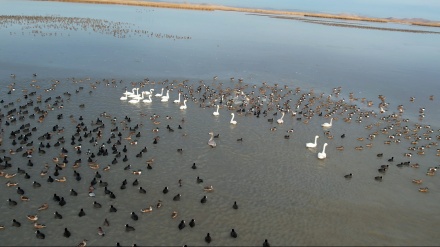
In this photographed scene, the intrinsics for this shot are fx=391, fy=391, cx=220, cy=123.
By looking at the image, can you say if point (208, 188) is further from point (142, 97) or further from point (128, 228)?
point (142, 97)

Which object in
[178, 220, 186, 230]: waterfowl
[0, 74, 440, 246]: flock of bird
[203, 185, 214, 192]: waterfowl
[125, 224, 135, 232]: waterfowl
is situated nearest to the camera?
[125, 224, 135, 232]: waterfowl

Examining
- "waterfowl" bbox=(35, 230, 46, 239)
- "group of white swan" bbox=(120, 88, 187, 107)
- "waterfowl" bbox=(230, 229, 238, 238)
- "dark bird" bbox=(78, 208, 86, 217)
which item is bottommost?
"waterfowl" bbox=(35, 230, 46, 239)

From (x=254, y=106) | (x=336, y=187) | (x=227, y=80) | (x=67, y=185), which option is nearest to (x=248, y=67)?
(x=227, y=80)

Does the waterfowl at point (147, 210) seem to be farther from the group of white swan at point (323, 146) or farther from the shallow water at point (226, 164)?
the group of white swan at point (323, 146)

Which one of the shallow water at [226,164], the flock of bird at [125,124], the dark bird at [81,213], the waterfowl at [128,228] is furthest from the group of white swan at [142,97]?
the waterfowl at [128,228]

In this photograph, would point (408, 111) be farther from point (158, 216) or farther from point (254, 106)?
point (158, 216)

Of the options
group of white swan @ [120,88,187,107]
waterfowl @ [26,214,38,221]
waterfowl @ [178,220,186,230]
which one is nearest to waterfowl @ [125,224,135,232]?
waterfowl @ [178,220,186,230]

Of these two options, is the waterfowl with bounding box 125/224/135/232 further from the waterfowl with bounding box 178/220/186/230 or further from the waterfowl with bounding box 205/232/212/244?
the waterfowl with bounding box 205/232/212/244
